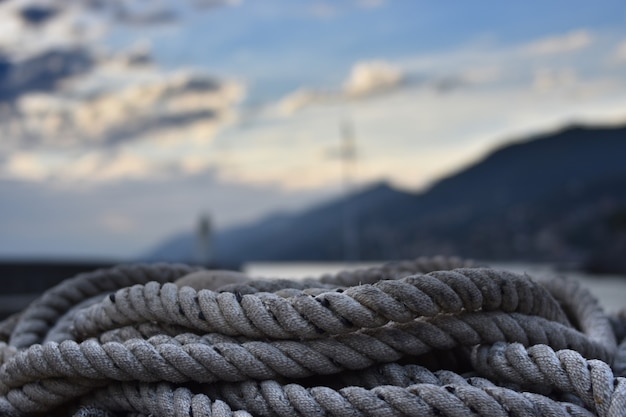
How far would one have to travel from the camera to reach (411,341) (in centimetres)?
196

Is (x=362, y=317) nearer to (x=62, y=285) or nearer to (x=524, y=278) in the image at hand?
(x=524, y=278)

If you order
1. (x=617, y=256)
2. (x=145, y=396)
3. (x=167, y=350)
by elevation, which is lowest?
(x=617, y=256)

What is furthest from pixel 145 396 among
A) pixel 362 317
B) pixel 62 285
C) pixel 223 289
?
pixel 62 285

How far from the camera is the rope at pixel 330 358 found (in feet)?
5.89

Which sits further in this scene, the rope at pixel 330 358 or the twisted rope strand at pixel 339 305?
the twisted rope strand at pixel 339 305

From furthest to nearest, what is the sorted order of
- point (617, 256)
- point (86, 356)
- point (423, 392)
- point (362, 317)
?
point (617, 256), point (86, 356), point (362, 317), point (423, 392)

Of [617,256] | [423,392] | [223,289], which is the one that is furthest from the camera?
[617,256]

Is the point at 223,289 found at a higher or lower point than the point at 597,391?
higher

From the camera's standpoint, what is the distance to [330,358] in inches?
76.2

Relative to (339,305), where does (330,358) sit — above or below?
below

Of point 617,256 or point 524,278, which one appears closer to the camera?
point 524,278

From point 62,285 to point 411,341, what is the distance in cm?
156

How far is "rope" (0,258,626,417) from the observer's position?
180 centimetres

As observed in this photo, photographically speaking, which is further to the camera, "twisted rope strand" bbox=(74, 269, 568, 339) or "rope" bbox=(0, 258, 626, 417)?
"twisted rope strand" bbox=(74, 269, 568, 339)
